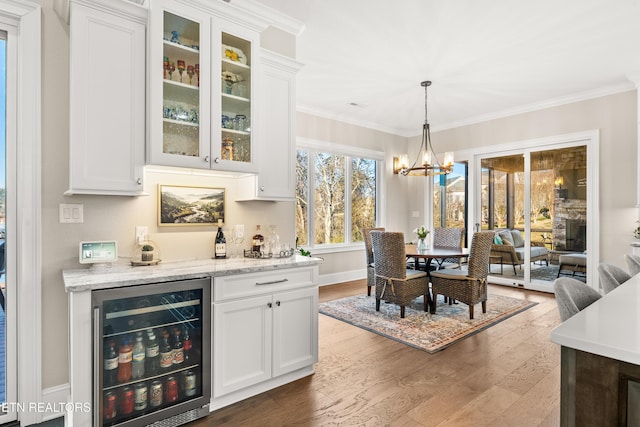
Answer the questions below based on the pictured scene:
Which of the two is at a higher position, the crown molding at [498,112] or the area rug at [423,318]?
the crown molding at [498,112]

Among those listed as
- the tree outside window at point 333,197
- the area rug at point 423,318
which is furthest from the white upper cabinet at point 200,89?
the tree outside window at point 333,197

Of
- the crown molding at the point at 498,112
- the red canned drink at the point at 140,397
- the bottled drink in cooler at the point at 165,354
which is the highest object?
the crown molding at the point at 498,112

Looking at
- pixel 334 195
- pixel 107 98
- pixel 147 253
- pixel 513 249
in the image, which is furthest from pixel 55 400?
pixel 513 249

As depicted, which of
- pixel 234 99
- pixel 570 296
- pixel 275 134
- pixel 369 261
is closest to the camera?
→ pixel 570 296

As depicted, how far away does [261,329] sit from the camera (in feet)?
7.44

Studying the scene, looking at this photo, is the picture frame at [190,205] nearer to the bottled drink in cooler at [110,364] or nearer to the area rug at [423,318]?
the bottled drink in cooler at [110,364]

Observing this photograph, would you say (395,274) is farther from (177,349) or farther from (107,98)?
(107,98)

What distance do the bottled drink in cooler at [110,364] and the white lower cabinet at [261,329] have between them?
509 millimetres

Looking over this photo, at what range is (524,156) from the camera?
18.0 feet

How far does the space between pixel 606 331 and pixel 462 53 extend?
3351 mm

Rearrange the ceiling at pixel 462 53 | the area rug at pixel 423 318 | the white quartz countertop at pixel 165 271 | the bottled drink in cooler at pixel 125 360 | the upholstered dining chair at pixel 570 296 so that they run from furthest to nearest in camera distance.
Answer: the area rug at pixel 423 318 → the ceiling at pixel 462 53 → the bottled drink in cooler at pixel 125 360 → the white quartz countertop at pixel 165 271 → the upholstered dining chair at pixel 570 296

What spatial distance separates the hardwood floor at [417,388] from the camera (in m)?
2.06

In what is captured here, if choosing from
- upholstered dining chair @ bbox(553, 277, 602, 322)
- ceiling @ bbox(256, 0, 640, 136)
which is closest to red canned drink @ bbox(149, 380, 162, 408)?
upholstered dining chair @ bbox(553, 277, 602, 322)

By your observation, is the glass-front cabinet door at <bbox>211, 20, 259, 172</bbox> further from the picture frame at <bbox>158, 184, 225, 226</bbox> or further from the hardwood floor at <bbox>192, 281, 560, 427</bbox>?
the hardwood floor at <bbox>192, 281, 560, 427</bbox>
